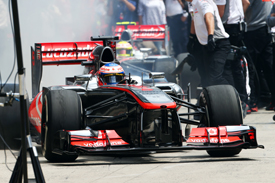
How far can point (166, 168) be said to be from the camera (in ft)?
18.2

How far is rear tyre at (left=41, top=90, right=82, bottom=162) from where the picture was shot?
6016mm

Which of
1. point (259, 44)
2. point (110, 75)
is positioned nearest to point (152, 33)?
point (259, 44)

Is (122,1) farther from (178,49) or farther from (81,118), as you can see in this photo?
(81,118)

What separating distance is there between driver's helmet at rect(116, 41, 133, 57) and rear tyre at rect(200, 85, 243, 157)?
370 inches

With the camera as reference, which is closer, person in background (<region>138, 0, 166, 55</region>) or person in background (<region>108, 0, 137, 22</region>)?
person in background (<region>138, 0, 166, 55</region>)

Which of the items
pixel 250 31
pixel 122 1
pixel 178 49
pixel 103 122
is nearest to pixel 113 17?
pixel 122 1

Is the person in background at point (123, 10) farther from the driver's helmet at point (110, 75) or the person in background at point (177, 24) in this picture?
the driver's helmet at point (110, 75)

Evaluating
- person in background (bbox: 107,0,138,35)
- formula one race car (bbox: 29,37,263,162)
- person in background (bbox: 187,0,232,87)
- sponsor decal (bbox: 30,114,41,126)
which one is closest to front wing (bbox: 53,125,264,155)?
formula one race car (bbox: 29,37,263,162)

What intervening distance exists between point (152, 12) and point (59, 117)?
12.3m

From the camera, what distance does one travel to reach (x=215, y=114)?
6336 mm

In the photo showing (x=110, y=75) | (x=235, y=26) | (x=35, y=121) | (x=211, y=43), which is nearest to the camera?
(x=35, y=121)

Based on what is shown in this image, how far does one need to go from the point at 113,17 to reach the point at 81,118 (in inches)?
576

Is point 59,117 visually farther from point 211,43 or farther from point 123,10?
point 123,10

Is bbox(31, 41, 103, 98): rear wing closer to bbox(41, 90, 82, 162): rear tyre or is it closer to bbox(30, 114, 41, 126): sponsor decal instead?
bbox(30, 114, 41, 126): sponsor decal
